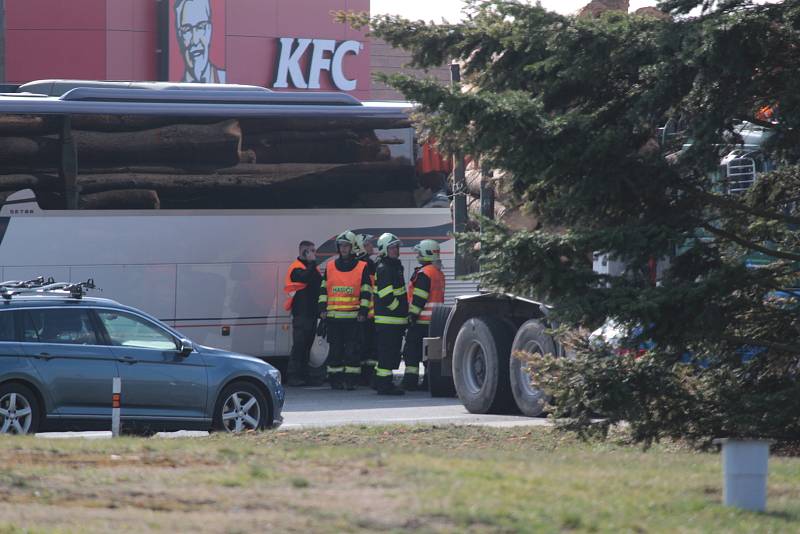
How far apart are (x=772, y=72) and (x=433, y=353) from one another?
7969mm

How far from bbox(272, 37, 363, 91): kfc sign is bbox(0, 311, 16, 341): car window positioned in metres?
28.2

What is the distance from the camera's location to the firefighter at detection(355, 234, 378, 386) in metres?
20.2

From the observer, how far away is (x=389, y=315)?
19.6 metres

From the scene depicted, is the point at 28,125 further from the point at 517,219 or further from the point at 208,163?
the point at 517,219

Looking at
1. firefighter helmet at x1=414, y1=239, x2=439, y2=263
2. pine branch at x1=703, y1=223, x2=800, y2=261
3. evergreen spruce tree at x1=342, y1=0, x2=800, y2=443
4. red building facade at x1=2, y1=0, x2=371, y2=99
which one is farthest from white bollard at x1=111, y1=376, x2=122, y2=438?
red building facade at x1=2, y1=0, x2=371, y2=99

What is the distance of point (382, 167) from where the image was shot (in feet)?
71.4

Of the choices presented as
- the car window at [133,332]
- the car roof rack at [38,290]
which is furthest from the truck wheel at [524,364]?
the car roof rack at [38,290]

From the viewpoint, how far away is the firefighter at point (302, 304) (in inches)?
807

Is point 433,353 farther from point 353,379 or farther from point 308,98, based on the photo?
point 308,98

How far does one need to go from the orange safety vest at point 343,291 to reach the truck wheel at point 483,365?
2.76 m

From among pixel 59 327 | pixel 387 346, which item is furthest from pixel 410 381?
pixel 59 327

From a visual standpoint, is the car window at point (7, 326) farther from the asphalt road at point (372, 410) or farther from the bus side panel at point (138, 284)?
the bus side panel at point (138, 284)

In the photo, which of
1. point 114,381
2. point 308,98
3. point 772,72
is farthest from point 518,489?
point 308,98

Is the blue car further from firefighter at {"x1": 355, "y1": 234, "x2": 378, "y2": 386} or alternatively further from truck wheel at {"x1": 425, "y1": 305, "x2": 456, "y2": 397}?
firefighter at {"x1": 355, "y1": 234, "x2": 378, "y2": 386}
